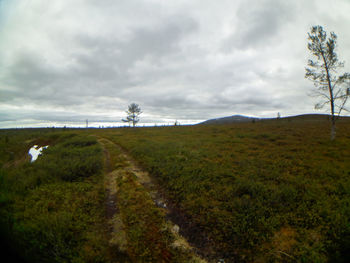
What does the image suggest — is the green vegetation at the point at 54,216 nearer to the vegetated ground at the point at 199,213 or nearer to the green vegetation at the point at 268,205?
the vegetated ground at the point at 199,213

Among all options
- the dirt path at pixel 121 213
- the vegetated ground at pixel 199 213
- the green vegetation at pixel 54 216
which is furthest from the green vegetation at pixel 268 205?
the green vegetation at pixel 54 216

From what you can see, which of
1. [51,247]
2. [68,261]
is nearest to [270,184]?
[68,261]

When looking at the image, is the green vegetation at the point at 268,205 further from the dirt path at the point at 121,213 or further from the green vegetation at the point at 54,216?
the green vegetation at the point at 54,216

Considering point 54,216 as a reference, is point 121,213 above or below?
below

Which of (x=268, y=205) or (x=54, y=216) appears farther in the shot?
(x=268, y=205)

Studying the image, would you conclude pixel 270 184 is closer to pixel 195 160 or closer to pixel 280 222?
pixel 280 222

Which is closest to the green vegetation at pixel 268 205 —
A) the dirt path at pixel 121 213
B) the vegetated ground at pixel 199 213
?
the vegetated ground at pixel 199 213

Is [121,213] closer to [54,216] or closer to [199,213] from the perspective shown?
[54,216]

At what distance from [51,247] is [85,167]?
7342 millimetres

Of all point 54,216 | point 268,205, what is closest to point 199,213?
point 268,205

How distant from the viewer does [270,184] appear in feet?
25.7

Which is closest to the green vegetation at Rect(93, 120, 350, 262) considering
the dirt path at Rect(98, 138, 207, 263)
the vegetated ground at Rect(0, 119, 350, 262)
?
the vegetated ground at Rect(0, 119, 350, 262)

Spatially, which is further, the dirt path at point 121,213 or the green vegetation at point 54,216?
the dirt path at point 121,213

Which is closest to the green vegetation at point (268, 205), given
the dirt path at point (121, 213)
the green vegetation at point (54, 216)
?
the dirt path at point (121, 213)
